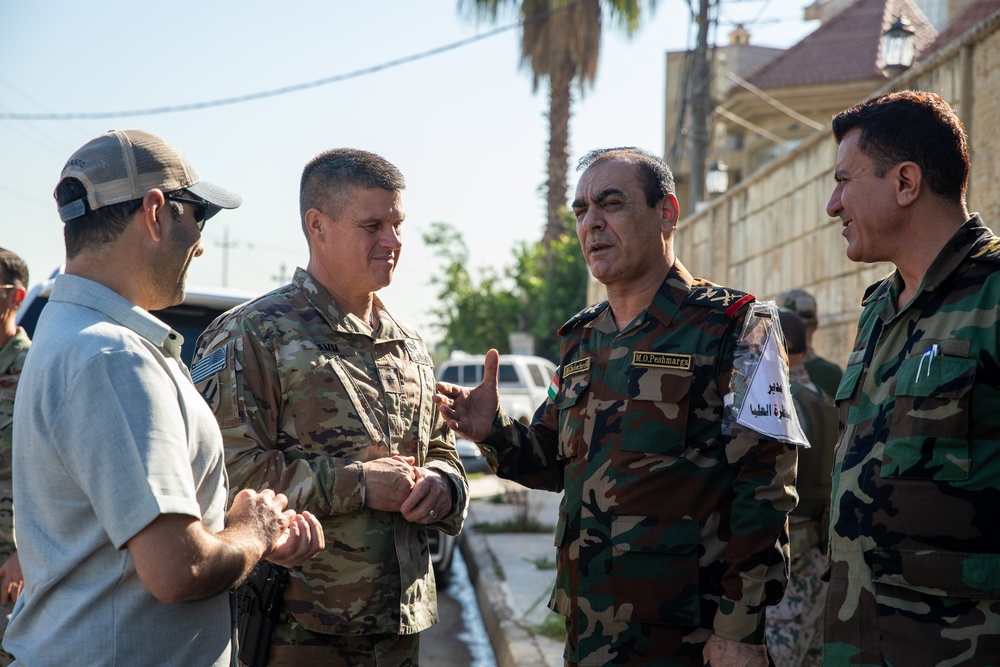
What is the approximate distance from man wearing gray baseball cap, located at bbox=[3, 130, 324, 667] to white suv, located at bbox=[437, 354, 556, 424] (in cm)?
1764

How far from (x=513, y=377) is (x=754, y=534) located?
18102 mm

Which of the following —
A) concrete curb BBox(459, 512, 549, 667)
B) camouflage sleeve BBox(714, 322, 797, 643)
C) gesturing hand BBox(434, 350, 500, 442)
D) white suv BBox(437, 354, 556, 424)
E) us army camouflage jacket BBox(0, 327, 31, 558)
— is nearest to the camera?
camouflage sleeve BBox(714, 322, 797, 643)

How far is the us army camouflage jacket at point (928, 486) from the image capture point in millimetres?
2229

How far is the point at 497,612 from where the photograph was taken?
682 centimetres

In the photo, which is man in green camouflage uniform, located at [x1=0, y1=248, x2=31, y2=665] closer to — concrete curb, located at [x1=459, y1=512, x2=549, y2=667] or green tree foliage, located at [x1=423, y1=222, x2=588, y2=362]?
concrete curb, located at [x1=459, y1=512, x2=549, y2=667]

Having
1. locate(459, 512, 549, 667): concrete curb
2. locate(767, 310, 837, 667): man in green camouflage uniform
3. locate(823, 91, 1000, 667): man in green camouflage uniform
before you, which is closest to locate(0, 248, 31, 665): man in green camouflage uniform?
locate(459, 512, 549, 667): concrete curb

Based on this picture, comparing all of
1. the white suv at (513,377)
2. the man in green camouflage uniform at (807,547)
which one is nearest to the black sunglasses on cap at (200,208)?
the man in green camouflage uniform at (807,547)

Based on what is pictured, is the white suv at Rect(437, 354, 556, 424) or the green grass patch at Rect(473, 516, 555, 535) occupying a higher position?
the white suv at Rect(437, 354, 556, 424)

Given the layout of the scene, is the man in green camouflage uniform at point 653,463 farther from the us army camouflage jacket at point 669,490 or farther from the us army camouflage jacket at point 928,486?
the us army camouflage jacket at point 928,486

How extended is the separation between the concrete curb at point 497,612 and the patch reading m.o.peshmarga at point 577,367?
2.65 m

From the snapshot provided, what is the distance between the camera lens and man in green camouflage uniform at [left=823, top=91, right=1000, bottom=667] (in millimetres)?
2240

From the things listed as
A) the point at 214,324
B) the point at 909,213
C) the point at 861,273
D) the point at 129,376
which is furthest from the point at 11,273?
the point at 861,273

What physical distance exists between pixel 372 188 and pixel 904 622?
2.13 meters

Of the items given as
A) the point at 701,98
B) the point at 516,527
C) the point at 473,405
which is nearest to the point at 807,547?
the point at 473,405
